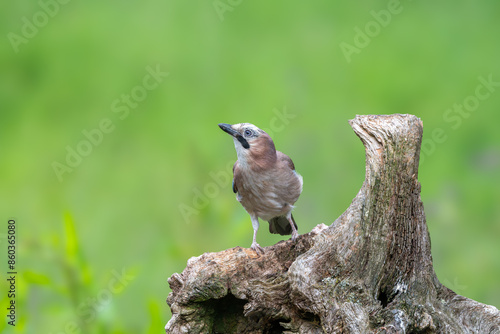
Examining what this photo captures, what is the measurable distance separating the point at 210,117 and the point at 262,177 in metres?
3.38

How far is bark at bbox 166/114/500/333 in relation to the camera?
3.80 m

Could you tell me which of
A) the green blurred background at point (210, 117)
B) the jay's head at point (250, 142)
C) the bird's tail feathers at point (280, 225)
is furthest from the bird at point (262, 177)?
the green blurred background at point (210, 117)

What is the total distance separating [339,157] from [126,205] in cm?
234

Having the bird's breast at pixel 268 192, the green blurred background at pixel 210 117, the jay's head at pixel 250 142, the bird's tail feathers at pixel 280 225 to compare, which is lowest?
the bird's tail feathers at pixel 280 225

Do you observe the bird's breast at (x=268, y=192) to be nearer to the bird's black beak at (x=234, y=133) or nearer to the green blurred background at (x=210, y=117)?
the bird's black beak at (x=234, y=133)

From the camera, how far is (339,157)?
26.0 ft

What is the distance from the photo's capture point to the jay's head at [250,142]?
501 centimetres

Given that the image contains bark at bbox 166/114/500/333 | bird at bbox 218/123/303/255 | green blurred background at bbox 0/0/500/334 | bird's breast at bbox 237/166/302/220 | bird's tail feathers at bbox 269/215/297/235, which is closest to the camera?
bark at bbox 166/114/500/333

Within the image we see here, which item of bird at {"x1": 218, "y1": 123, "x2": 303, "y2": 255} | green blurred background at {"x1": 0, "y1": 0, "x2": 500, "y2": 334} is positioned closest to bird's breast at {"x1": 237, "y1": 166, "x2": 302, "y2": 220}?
bird at {"x1": 218, "y1": 123, "x2": 303, "y2": 255}

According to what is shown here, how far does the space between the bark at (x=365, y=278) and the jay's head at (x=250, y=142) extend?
115 centimetres

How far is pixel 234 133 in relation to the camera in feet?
16.4

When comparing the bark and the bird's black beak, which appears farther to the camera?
the bird's black beak

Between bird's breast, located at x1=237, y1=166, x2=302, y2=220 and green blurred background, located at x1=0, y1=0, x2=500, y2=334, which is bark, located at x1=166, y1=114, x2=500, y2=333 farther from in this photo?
green blurred background, located at x1=0, y1=0, x2=500, y2=334

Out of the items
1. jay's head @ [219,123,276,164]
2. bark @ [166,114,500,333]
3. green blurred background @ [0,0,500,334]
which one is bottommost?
bark @ [166,114,500,333]
